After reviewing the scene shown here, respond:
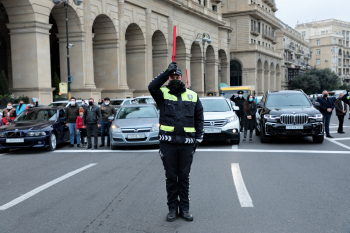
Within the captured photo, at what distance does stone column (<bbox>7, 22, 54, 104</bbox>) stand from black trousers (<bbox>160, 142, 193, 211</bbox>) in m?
21.3

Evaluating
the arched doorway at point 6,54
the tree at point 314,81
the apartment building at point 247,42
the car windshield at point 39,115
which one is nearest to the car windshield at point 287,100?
the car windshield at point 39,115

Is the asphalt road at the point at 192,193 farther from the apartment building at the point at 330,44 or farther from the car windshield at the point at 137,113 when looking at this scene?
the apartment building at the point at 330,44

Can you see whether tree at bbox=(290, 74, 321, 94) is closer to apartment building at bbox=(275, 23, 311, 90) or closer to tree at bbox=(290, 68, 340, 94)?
tree at bbox=(290, 68, 340, 94)

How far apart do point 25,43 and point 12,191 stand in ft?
64.4

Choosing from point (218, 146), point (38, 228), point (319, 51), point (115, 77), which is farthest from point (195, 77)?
point (319, 51)

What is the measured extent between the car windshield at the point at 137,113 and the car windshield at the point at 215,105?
1.92 m

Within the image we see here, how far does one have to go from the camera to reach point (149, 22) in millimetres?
37375

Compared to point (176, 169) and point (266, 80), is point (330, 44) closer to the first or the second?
point (266, 80)

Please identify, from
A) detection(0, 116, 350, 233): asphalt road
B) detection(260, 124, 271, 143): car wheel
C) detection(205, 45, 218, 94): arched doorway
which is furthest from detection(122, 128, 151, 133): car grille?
detection(205, 45, 218, 94): arched doorway

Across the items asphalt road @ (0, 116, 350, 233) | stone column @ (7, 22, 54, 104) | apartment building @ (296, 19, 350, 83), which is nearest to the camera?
asphalt road @ (0, 116, 350, 233)

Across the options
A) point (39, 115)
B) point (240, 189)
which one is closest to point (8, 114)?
point (39, 115)

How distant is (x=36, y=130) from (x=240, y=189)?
799 cm

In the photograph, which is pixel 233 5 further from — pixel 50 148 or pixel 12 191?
pixel 12 191

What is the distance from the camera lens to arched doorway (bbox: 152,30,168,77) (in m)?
40.9
